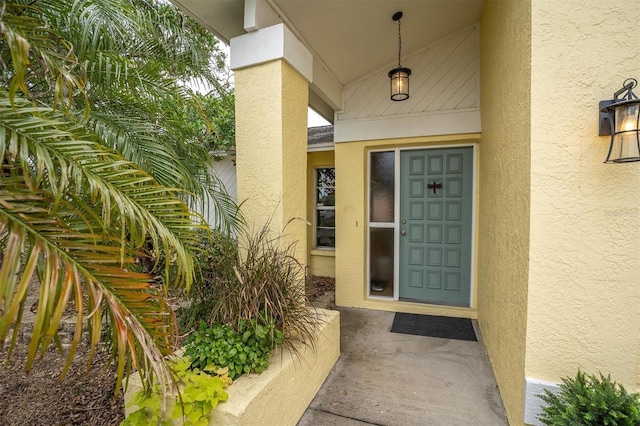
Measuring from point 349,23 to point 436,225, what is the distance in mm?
2938

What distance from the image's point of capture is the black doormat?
382cm

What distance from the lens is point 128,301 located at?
1.33 meters

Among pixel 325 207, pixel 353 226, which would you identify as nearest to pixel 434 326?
pixel 353 226

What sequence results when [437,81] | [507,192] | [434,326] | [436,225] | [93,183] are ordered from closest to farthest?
1. [93,183]
2. [507,192]
3. [434,326]
4. [437,81]
5. [436,225]

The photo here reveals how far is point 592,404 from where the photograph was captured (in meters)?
1.61

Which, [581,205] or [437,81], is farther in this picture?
Answer: [437,81]

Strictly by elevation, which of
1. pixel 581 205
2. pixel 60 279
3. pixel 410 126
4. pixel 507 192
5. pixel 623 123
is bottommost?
pixel 60 279

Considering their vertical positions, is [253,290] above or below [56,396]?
above

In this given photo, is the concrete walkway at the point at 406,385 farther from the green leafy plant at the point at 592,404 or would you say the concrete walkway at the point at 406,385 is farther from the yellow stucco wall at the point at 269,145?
the yellow stucco wall at the point at 269,145

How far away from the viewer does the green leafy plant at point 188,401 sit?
172cm

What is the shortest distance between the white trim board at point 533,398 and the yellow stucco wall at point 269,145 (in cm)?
204

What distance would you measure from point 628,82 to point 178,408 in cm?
320

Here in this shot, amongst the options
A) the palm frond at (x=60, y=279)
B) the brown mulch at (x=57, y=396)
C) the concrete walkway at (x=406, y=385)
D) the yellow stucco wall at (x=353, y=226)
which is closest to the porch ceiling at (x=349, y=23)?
the yellow stucco wall at (x=353, y=226)

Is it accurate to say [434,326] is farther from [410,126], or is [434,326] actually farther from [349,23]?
[349,23]
